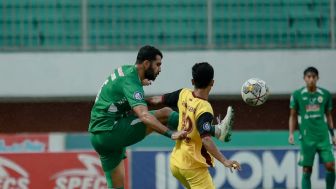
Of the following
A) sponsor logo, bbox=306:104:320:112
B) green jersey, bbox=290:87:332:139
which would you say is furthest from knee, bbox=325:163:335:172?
sponsor logo, bbox=306:104:320:112

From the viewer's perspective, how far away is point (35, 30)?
16.6 metres

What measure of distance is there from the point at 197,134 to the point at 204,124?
214 millimetres

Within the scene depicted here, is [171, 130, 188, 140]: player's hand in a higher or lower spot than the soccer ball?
lower

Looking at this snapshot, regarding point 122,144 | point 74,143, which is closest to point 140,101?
point 122,144

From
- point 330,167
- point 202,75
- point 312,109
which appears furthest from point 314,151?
point 202,75

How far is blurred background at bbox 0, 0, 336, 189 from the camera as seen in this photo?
15.9 meters

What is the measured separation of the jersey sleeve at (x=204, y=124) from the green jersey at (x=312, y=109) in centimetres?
476

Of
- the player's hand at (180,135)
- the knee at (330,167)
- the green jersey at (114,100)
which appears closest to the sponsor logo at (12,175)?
the knee at (330,167)

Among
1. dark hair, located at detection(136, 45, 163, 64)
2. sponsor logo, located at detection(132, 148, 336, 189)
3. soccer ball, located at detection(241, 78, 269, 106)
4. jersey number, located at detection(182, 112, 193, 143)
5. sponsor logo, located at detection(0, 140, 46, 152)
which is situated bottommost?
sponsor logo, located at detection(132, 148, 336, 189)

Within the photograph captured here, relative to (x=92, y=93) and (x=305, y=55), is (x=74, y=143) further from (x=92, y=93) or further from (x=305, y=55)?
(x=305, y=55)

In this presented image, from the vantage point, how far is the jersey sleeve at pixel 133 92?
350 inches

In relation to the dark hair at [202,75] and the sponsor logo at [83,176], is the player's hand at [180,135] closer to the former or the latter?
the dark hair at [202,75]

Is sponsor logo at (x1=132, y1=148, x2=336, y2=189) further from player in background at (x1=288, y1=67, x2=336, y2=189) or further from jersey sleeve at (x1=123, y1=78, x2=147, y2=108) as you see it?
jersey sleeve at (x1=123, y1=78, x2=147, y2=108)

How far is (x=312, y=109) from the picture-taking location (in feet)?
42.8
